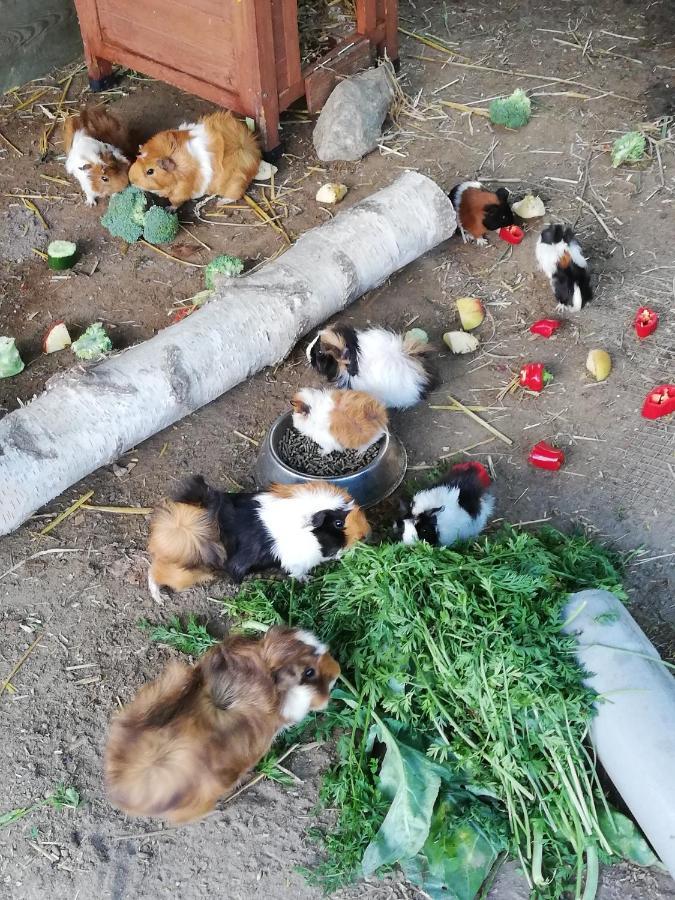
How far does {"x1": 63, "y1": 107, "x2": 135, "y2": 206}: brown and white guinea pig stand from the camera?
4152mm

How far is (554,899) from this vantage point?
2.05 metres

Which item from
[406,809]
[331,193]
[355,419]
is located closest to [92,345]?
[355,419]

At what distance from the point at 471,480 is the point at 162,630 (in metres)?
1.00

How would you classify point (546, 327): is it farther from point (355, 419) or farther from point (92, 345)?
point (92, 345)

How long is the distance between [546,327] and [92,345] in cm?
173

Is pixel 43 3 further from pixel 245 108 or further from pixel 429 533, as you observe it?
pixel 429 533

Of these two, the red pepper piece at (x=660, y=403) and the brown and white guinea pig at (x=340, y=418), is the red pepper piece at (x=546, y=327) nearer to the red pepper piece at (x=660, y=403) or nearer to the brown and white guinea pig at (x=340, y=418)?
the red pepper piece at (x=660, y=403)

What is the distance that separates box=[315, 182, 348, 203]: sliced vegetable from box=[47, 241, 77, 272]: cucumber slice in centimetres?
112

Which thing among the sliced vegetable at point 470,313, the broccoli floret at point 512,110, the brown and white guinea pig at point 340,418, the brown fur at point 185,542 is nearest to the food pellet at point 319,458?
the brown and white guinea pig at point 340,418

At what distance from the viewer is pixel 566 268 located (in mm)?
3455

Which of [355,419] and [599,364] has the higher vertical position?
[355,419]

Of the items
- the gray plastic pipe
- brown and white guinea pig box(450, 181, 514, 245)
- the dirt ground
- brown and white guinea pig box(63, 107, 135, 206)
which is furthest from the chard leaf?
brown and white guinea pig box(63, 107, 135, 206)

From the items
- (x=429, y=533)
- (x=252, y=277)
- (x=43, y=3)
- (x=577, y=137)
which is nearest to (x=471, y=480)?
(x=429, y=533)

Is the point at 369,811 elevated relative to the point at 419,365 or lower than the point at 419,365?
lower
